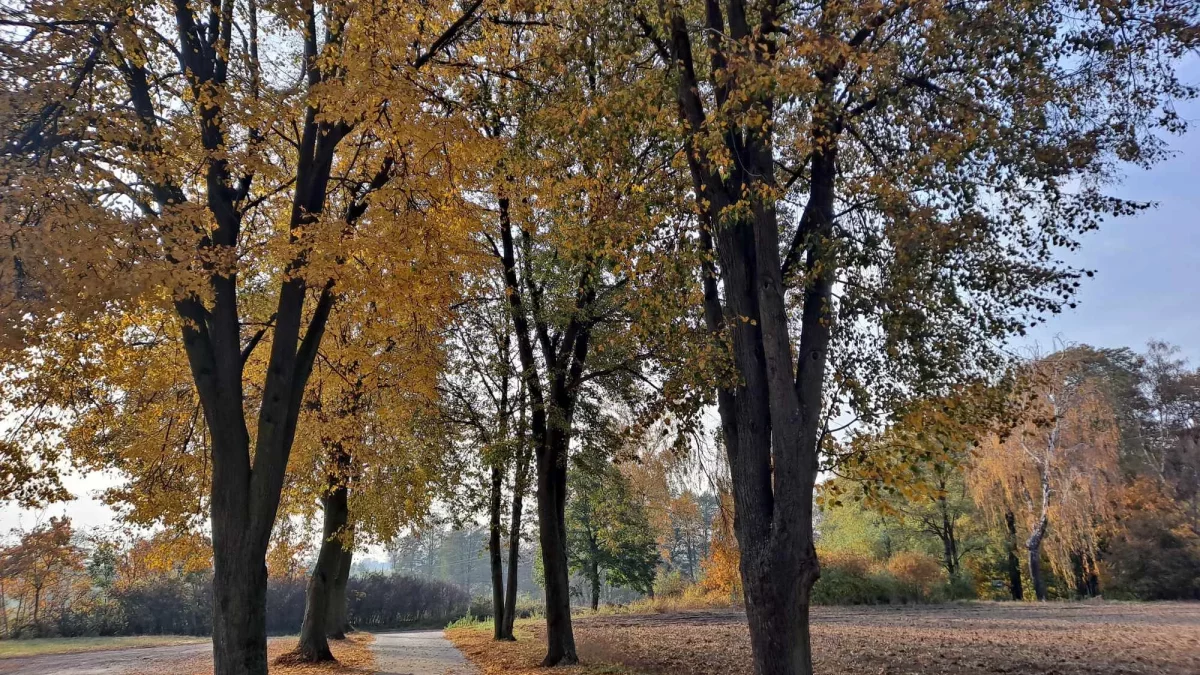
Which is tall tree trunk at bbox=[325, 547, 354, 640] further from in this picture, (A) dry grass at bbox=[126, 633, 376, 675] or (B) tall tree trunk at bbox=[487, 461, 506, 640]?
(B) tall tree trunk at bbox=[487, 461, 506, 640]

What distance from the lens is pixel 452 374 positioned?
51.4ft

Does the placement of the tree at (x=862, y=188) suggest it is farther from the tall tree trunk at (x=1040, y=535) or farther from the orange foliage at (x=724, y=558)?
the tall tree trunk at (x=1040, y=535)

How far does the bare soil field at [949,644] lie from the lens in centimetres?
977

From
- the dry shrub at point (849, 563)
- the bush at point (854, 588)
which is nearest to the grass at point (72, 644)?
the bush at point (854, 588)

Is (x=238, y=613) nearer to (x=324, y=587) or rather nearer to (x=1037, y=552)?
(x=324, y=587)

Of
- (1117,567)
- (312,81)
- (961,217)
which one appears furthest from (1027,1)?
(1117,567)

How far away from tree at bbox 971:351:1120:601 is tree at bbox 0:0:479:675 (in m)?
25.5

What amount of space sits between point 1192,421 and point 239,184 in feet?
155

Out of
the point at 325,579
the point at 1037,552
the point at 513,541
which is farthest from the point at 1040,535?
the point at 325,579

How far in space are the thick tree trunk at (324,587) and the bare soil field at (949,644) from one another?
5.78 m

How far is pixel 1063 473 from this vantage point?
26578 mm

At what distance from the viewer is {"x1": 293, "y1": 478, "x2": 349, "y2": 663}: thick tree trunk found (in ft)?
45.1

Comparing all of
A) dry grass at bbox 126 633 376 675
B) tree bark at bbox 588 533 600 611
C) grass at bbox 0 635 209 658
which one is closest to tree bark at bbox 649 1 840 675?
dry grass at bbox 126 633 376 675

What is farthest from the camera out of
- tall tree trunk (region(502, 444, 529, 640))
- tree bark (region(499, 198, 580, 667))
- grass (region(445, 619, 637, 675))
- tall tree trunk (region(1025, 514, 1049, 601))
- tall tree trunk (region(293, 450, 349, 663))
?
tall tree trunk (region(1025, 514, 1049, 601))
